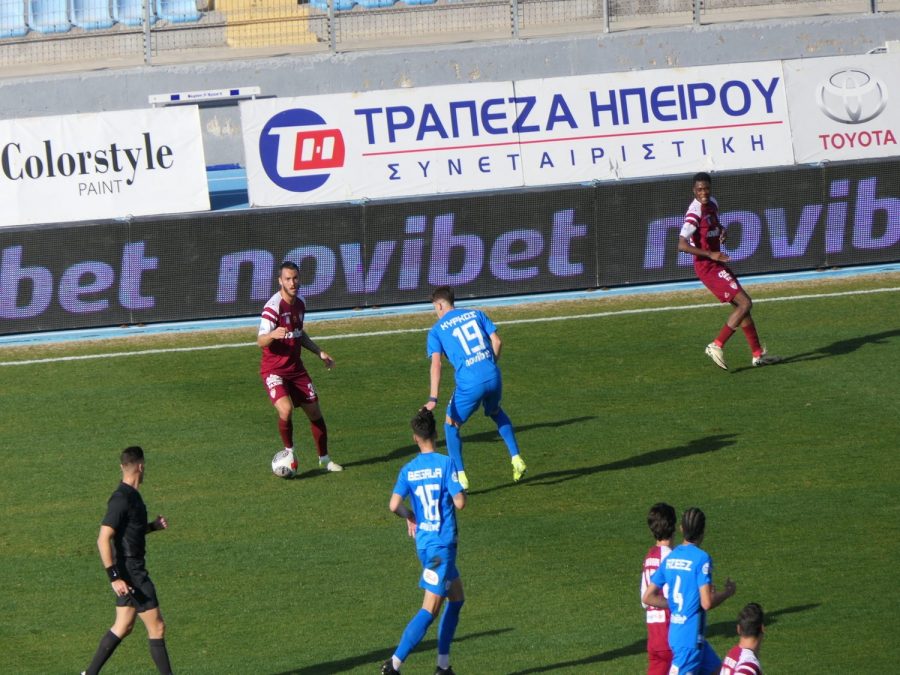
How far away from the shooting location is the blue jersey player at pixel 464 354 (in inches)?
550

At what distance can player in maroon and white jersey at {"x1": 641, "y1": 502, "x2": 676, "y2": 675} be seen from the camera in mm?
9398

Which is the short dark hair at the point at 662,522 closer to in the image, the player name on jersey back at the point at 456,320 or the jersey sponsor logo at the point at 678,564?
the jersey sponsor logo at the point at 678,564

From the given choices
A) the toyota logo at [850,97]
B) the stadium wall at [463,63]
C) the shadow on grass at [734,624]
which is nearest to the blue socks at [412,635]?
the shadow on grass at [734,624]

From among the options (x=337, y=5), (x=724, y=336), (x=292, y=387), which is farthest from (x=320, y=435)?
(x=337, y=5)

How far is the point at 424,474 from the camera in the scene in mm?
10500

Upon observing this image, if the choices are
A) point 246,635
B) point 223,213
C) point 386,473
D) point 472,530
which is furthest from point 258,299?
point 246,635

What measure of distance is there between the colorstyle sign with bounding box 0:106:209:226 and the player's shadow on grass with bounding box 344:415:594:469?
8.83 m

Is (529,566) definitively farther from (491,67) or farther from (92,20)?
(92,20)

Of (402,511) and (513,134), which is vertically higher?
(513,134)

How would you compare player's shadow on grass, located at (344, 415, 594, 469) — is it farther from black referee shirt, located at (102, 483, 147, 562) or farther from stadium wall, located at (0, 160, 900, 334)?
stadium wall, located at (0, 160, 900, 334)

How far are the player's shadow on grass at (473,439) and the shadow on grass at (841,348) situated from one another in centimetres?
284

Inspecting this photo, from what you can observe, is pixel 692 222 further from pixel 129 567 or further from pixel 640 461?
pixel 129 567

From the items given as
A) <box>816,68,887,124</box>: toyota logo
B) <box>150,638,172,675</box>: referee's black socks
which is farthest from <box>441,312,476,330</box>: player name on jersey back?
<box>816,68,887,124</box>: toyota logo

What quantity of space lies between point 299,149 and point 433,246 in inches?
131
